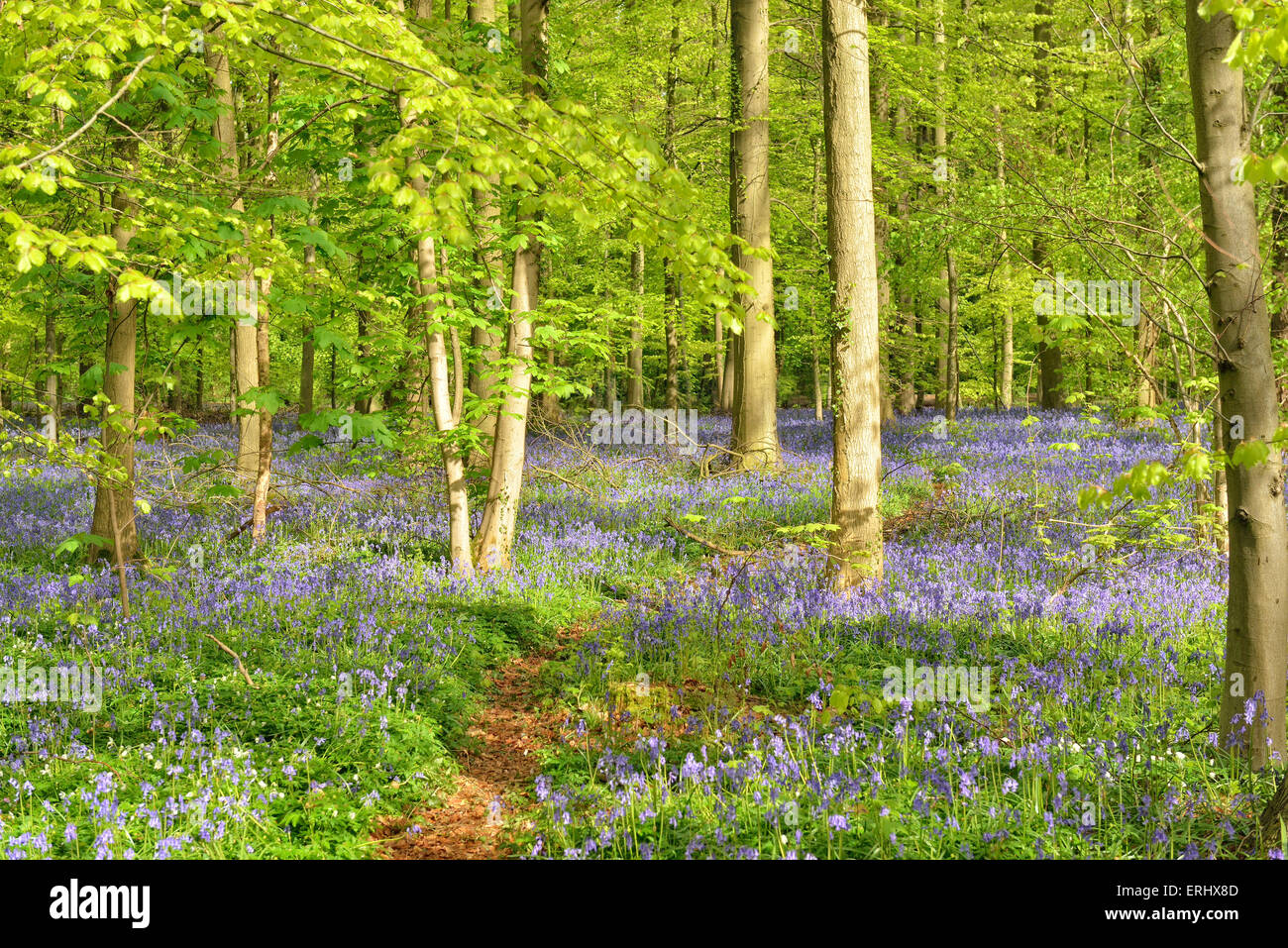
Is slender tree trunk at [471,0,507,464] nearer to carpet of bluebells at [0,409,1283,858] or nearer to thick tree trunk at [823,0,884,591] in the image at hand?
carpet of bluebells at [0,409,1283,858]

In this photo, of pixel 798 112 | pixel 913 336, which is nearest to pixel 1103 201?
pixel 798 112

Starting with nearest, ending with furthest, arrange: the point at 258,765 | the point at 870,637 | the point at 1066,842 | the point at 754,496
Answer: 1. the point at 1066,842
2. the point at 258,765
3. the point at 870,637
4. the point at 754,496

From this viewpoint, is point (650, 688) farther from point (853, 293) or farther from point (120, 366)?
point (120, 366)

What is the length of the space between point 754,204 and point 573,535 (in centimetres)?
691

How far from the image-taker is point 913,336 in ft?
70.8

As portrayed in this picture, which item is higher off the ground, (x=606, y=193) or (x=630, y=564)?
(x=606, y=193)

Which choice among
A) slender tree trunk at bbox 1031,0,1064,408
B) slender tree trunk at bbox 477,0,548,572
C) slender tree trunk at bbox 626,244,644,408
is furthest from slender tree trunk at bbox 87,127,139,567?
slender tree trunk at bbox 1031,0,1064,408

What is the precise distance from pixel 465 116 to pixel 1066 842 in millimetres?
4139

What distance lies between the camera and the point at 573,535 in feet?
33.3

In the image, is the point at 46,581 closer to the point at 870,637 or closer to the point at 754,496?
the point at 870,637

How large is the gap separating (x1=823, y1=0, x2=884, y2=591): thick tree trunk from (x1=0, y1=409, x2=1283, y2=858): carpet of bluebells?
2.27 ft

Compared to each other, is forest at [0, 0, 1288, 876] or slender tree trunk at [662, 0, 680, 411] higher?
slender tree trunk at [662, 0, 680, 411]

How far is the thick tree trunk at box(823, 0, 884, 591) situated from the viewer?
754 centimetres

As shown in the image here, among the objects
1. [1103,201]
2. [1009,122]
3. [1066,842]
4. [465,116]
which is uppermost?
[1009,122]
